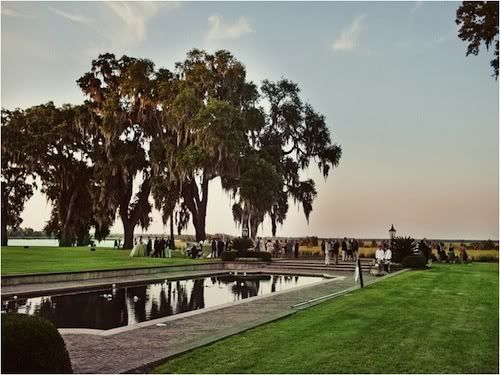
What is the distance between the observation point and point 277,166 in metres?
42.9

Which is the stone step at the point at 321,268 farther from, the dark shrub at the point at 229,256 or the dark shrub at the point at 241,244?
the dark shrub at the point at 241,244

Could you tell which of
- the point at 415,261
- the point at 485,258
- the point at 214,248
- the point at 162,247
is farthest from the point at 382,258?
the point at 485,258

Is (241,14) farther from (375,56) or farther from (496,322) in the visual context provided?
(496,322)

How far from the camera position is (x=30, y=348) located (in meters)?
5.20

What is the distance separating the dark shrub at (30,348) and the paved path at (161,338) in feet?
5.77

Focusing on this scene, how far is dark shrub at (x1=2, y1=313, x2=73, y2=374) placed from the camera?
5129 millimetres

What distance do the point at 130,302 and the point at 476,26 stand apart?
1238 centimetres

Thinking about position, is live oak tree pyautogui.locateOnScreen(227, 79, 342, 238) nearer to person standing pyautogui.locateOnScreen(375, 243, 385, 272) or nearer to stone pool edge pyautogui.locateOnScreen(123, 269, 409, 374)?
person standing pyautogui.locateOnScreen(375, 243, 385, 272)

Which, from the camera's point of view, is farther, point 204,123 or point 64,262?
point 204,123

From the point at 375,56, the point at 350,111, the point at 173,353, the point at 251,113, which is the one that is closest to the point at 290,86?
the point at 251,113

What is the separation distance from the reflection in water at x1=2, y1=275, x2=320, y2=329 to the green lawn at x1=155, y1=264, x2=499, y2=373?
14.1 feet

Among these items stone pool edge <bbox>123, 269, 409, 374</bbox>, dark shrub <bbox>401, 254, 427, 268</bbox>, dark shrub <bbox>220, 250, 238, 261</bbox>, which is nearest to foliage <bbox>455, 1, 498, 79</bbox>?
stone pool edge <bbox>123, 269, 409, 374</bbox>

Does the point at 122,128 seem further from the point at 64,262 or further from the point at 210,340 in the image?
the point at 210,340

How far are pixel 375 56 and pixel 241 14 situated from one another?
5849mm
